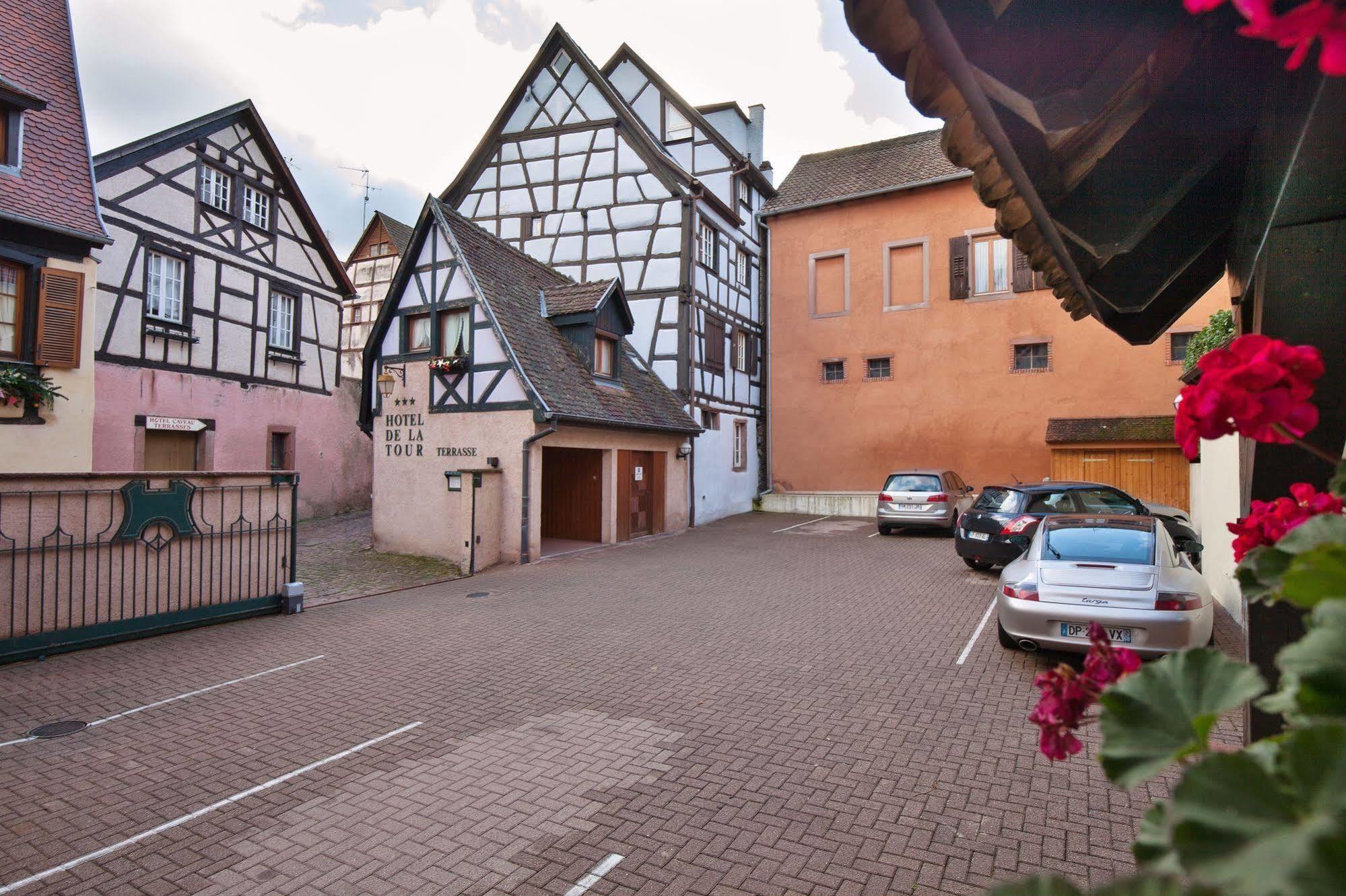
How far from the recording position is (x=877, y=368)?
76.2ft

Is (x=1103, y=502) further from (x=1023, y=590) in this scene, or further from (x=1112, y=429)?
(x=1112, y=429)

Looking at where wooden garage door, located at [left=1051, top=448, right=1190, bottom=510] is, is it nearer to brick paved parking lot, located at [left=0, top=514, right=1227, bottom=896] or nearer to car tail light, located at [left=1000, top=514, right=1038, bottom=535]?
car tail light, located at [left=1000, top=514, right=1038, bottom=535]

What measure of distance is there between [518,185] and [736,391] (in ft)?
29.5

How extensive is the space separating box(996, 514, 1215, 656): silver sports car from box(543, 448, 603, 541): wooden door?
34.6 feet

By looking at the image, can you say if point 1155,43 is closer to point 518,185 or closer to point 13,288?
point 13,288

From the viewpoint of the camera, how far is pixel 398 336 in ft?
50.8

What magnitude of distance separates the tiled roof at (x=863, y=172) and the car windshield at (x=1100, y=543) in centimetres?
1715

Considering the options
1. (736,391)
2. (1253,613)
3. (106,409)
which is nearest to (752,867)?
(1253,613)

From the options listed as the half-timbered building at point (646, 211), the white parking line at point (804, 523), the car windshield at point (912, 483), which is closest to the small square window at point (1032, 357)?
the car windshield at point (912, 483)

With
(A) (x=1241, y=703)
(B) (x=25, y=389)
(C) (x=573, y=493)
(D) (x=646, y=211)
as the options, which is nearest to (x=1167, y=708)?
(A) (x=1241, y=703)

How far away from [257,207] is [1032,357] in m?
21.4

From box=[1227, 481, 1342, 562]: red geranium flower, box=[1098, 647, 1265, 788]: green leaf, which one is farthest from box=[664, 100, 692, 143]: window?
box=[1098, 647, 1265, 788]: green leaf

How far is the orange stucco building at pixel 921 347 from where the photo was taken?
2023 centimetres

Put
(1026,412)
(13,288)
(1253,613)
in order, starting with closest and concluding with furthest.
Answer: (1253,613) → (13,288) → (1026,412)
